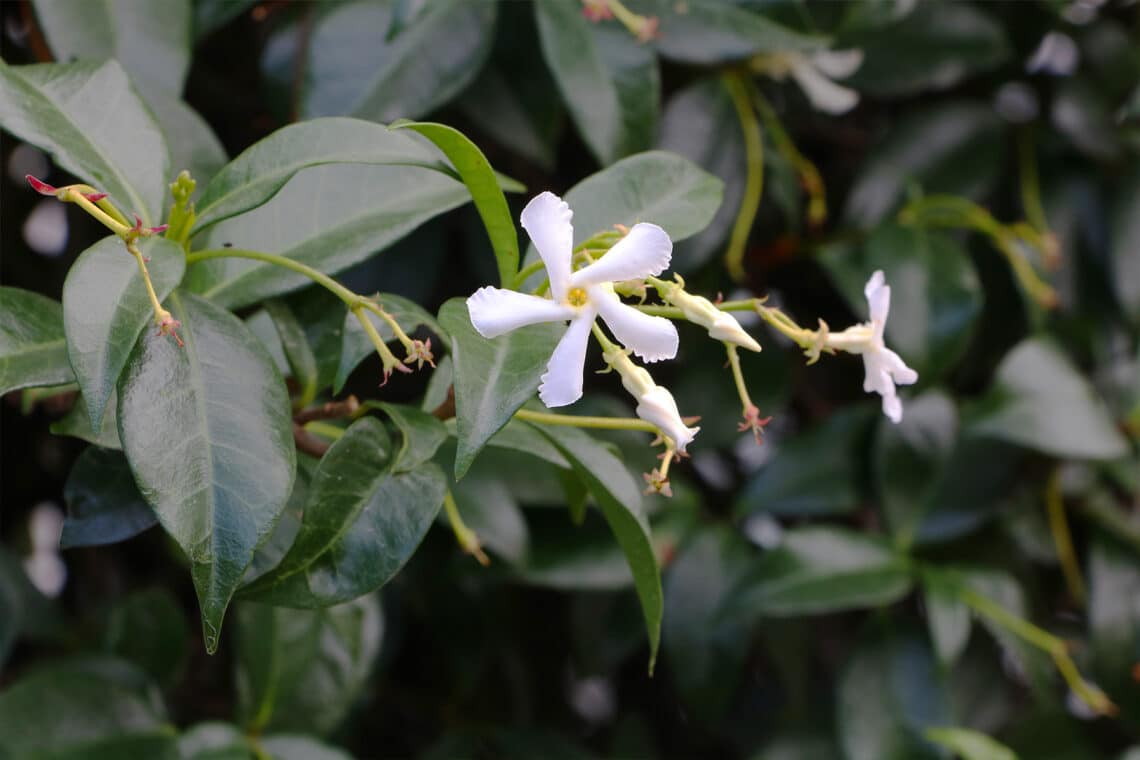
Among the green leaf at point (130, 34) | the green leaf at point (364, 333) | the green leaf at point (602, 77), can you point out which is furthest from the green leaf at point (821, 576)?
the green leaf at point (130, 34)

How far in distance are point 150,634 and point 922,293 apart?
26.3 inches

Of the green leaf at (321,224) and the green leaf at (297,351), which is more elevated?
the green leaf at (321,224)

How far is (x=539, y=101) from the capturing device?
0.86 meters

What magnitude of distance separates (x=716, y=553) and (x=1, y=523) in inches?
27.6

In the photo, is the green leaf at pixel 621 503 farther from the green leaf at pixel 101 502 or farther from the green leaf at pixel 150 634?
the green leaf at pixel 150 634

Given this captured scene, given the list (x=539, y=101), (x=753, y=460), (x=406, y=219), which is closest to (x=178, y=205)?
(x=406, y=219)

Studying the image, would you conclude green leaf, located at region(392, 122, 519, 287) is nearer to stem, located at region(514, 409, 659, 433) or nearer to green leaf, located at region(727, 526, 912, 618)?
stem, located at region(514, 409, 659, 433)

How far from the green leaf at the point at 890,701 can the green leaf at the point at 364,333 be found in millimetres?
572

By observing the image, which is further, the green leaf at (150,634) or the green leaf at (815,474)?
the green leaf at (815,474)

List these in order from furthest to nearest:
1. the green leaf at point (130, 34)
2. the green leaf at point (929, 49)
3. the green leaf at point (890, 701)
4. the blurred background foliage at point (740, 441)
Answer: the green leaf at point (929, 49)
the green leaf at point (890, 701)
the blurred background foliage at point (740, 441)
the green leaf at point (130, 34)

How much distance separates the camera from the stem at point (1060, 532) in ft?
3.36

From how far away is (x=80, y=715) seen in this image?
28.8 inches

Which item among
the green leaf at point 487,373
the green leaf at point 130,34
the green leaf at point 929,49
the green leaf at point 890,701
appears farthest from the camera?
the green leaf at point 929,49

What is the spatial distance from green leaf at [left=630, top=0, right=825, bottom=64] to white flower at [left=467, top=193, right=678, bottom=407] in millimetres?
439
